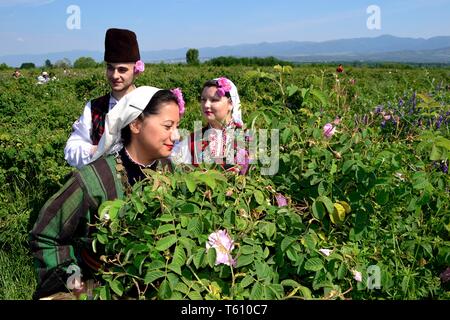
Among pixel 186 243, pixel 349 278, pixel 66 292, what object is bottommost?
pixel 66 292

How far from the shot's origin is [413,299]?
4.96 ft

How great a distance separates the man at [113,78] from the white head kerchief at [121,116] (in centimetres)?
75

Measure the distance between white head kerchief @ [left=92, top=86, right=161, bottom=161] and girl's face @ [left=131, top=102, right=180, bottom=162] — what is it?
0.15ft

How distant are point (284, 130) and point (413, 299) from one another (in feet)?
2.27

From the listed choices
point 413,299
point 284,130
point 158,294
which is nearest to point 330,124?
point 284,130

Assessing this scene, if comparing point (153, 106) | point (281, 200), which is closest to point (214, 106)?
point (153, 106)

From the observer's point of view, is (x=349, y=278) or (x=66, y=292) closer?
(x=349, y=278)

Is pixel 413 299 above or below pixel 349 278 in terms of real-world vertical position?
below

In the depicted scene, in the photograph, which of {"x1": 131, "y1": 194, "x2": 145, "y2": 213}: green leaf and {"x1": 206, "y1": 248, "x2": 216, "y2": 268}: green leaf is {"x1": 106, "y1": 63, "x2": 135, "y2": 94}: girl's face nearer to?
{"x1": 131, "y1": 194, "x2": 145, "y2": 213}: green leaf

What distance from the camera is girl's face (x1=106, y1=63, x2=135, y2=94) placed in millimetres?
2941

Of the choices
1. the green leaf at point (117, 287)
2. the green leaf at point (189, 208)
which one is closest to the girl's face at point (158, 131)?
the green leaf at point (189, 208)

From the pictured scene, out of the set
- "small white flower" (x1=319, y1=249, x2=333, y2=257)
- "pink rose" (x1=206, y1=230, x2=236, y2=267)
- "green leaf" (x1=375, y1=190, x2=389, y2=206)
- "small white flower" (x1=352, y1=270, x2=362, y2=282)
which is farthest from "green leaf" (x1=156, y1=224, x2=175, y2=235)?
"green leaf" (x1=375, y1=190, x2=389, y2=206)

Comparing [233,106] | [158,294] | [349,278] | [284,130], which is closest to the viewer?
[158,294]
